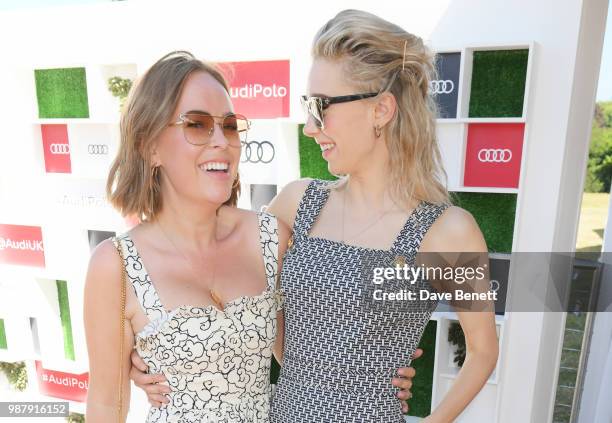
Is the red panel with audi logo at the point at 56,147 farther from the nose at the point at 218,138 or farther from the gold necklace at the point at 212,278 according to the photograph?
the nose at the point at 218,138

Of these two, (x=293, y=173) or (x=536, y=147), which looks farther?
(x=293, y=173)

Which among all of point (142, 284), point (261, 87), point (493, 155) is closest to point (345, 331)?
point (142, 284)

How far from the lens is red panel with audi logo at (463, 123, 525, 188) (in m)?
2.41

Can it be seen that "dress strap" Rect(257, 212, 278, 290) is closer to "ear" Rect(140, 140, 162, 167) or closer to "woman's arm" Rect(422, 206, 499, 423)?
"ear" Rect(140, 140, 162, 167)

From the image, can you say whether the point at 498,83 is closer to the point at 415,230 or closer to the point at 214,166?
the point at 415,230

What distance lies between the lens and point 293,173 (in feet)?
9.48

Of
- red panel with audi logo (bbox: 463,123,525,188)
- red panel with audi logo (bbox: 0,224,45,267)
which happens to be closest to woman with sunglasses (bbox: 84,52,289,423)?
red panel with audi logo (bbox: 463,123,525,188)

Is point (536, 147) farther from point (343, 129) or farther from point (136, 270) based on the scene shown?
point (136, 270)

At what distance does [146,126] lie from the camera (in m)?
1.37

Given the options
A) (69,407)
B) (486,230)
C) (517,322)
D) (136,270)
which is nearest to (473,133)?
(486,230)

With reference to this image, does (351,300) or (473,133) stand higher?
(473,133)

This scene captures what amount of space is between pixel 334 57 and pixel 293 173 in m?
1.48

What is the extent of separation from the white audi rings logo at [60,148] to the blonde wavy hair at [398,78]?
2.53 metres

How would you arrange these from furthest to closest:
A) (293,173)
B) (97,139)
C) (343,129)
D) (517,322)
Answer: (97,139) → (293,173) → (517,322) → (343,129)
